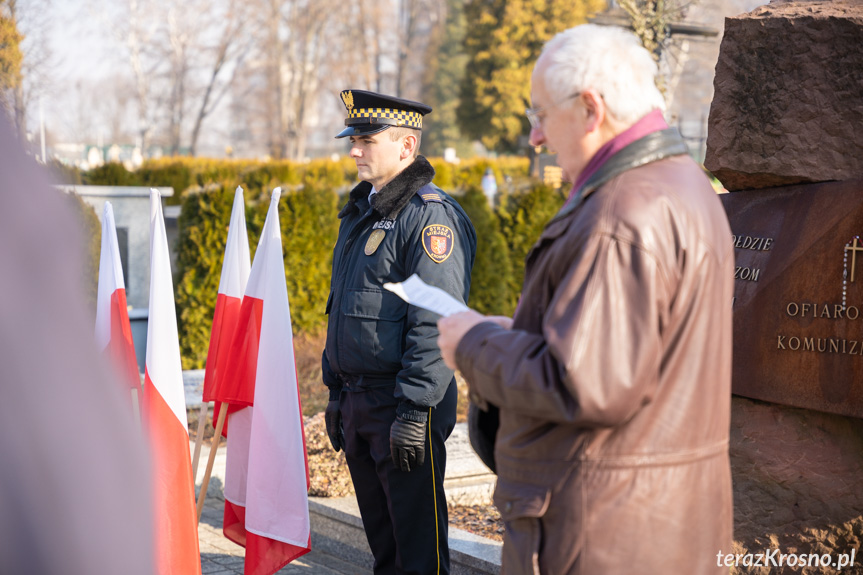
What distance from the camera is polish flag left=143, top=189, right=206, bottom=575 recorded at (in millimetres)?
3430

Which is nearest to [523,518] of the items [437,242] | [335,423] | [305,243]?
[437,242]

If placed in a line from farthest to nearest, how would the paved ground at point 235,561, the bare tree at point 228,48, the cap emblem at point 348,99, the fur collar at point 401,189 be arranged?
the bare tree at point 228,48, the paved ground at point 235,561, the cap emblem at point 348,99, the fur collar at point 401,189

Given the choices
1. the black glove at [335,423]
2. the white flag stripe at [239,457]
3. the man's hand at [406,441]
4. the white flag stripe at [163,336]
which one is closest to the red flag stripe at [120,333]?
the white flag stripe at [163,336]

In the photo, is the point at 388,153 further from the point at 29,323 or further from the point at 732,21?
the point at 29,323

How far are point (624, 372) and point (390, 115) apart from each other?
2.13 m

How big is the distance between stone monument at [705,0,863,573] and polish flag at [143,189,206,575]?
2.25m

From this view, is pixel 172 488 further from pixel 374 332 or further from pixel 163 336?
pixel 374 332

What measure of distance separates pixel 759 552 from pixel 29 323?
3174 millimetres

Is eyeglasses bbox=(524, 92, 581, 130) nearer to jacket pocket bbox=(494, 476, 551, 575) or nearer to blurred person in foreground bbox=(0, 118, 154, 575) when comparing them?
jacket pocket bbox=(494, 476, 551, 575)

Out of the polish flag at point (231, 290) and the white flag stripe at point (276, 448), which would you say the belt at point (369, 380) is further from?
the polish flag at point (231, 290)

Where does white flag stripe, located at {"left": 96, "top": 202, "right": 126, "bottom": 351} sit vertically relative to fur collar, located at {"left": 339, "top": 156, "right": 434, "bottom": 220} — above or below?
below

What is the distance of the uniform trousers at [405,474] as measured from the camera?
134 inches

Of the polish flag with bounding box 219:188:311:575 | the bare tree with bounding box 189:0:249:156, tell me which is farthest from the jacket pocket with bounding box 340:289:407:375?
the bare tree with bounding box 189:0:249:156

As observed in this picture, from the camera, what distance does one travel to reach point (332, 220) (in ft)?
31.7
